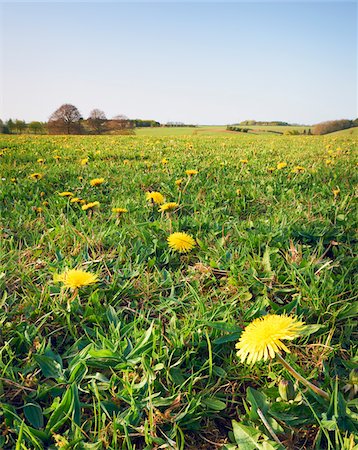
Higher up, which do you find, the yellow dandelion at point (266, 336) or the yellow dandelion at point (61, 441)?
the yellow dandelion at point (266, 336)

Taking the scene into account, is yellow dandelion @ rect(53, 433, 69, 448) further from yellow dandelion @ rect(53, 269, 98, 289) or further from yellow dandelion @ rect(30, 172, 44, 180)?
yellow dandelion @ rect(30, 172, 44, 180)

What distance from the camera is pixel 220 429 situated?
3.66 feet

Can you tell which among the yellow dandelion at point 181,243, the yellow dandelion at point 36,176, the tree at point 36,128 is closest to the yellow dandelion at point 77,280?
the yellow dandelion at point 181,243

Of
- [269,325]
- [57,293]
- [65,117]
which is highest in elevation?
[65,117]

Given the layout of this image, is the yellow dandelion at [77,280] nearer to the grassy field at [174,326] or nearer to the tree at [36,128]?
the grassy field at [174,326]

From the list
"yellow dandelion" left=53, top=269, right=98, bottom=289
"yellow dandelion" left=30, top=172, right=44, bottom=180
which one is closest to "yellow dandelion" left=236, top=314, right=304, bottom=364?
"yellow dandelion" left=53, top=269, right=98, bottom=289

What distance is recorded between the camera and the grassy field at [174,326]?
107 centimetres

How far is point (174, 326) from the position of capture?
144 centimetres

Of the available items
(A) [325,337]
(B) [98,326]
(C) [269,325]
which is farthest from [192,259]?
(C) [269,325]

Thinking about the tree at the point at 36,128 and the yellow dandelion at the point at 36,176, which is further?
the tree at the point at 36,128

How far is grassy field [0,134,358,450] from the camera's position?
3.51ft

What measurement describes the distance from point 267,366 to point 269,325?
324 millimetres

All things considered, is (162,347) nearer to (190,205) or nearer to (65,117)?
(190,205)

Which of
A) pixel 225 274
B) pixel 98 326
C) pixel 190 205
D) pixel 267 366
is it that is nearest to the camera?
pixel 267 366
